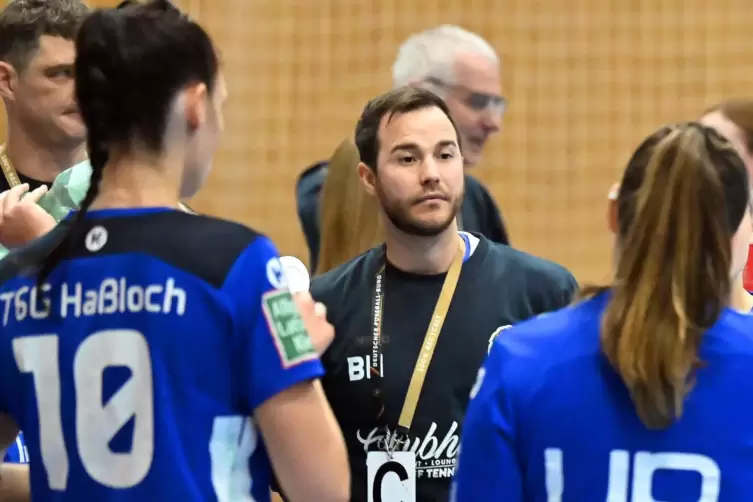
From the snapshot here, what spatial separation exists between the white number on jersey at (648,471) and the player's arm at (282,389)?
1.15 ft

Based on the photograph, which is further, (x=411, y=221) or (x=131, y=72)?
A: (x=411, y=221)

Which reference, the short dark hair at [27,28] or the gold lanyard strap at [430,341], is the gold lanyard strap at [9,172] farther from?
the gold lanyard strap at [430,341]

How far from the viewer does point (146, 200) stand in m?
1.37

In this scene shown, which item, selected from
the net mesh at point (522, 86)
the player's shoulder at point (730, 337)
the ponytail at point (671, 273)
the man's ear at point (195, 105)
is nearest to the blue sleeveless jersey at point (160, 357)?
the man's ear at point (195, 105)

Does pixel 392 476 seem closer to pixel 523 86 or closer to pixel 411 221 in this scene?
pixel 411 221

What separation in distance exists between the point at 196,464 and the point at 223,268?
249mm

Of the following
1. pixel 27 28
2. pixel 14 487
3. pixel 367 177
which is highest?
pixel 27 28

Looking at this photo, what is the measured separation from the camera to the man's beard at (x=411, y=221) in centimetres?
242

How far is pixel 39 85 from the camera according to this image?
2393 millimetres

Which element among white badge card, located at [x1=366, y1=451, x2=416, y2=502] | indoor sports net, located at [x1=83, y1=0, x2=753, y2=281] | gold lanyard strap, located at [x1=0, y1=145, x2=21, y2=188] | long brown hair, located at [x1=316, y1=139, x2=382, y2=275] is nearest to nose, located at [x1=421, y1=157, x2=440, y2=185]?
long brown hair, located at [x1=316, y1=139, x2=382, y2=275]

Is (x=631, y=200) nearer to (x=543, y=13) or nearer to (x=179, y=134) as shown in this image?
(x=179, y=134)

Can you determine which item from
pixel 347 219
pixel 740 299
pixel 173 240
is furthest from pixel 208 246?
pixel 347 219

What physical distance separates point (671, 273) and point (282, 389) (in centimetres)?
52

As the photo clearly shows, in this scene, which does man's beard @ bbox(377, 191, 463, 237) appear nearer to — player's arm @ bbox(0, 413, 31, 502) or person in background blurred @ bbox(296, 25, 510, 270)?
person in background blurred @ bbox(296, 25, 510, 270)
